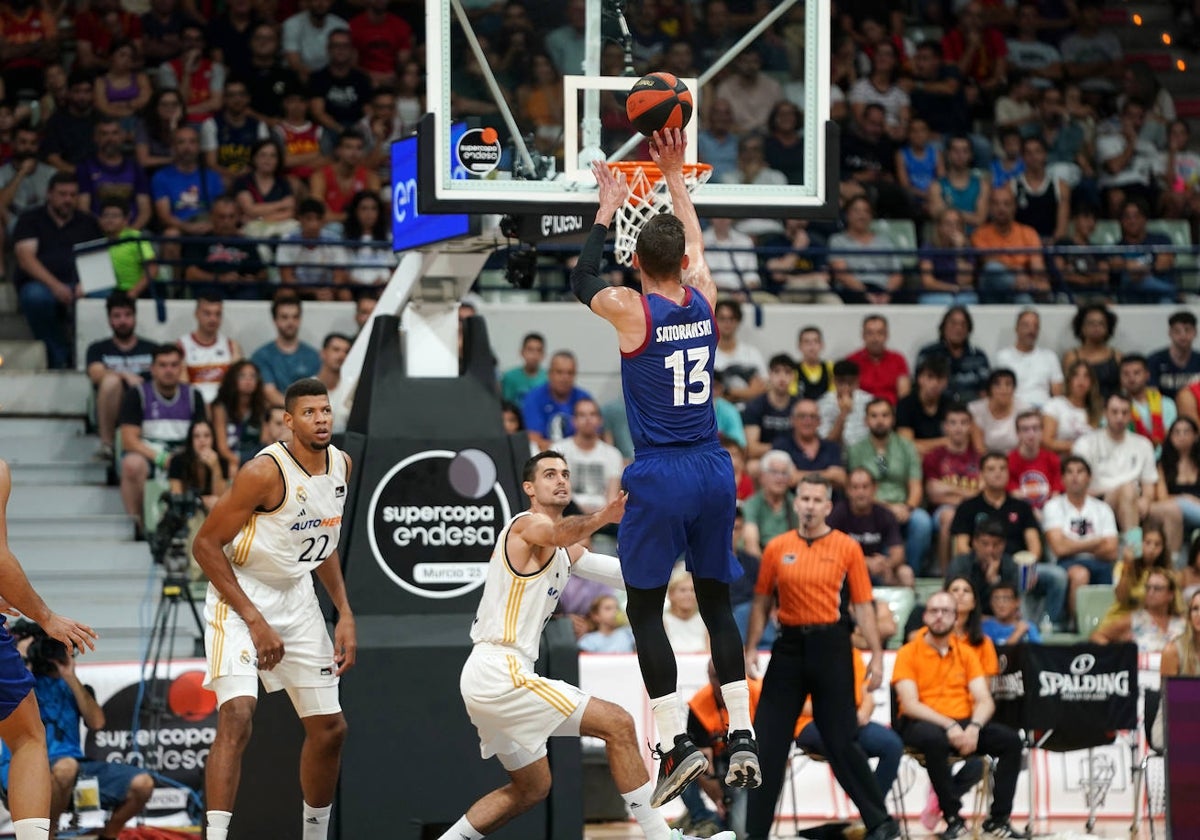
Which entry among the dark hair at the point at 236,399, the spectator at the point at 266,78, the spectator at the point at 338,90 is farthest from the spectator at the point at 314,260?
the dark hair at the point at 236,399

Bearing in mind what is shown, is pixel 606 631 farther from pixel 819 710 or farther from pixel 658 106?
pixel 658 106

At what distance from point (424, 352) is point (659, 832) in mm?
3315

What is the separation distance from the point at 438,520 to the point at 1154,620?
580 centimetres

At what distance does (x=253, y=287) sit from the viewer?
15.9m

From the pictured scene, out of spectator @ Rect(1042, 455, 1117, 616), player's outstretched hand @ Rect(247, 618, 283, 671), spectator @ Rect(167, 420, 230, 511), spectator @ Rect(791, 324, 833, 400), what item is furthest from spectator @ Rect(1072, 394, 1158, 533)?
player's outstretched hand @ Rect(247, 618, 283, 671)

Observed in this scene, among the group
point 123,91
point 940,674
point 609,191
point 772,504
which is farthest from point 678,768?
point 123,91

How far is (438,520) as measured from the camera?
10391 millimetres

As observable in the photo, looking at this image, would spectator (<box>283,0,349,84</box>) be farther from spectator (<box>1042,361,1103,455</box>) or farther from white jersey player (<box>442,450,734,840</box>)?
white jersey player (<box>442,450,734,840</box>)

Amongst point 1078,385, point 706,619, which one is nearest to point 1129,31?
point 1078,385

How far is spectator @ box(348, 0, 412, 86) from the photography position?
17.6 meters

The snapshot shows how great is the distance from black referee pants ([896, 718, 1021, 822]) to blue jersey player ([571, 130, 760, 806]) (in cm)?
350

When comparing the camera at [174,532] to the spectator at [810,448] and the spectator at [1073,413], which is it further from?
the spectator at [1073,413]

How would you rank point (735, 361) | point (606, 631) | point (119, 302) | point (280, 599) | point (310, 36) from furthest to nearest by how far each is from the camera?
point (310, 36) → point (735, 361) → point (119, 302) → point (606, 631) → point (280, 599)

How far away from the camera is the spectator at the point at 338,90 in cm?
1694
